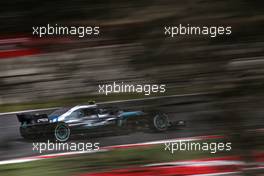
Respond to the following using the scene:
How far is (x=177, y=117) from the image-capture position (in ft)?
5.91

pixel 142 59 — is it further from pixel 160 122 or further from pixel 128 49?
pixel 160 122

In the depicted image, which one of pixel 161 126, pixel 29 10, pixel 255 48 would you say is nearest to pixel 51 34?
pixel 29 10

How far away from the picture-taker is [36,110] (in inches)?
67.6

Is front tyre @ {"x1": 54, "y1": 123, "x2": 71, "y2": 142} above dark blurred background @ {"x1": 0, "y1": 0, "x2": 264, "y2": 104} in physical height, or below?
below

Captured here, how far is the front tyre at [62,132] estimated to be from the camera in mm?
1791

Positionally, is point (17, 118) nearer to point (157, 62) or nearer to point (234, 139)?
point (157, 62)

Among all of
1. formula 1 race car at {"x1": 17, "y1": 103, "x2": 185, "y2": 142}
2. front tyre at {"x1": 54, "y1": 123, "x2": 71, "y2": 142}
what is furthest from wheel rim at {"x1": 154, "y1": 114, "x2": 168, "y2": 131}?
front tyre at {"x1": 54, "y1": 123, "x2": 71, "y2": 142}

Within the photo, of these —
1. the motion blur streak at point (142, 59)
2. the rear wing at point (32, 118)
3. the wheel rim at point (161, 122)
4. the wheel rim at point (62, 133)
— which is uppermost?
the motion blur streak at point (142, 59)

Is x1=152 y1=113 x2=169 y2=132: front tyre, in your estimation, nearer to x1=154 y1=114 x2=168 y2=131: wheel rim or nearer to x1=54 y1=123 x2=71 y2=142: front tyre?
x1=154 y1=114 x2=168 y2=131: wheel rim

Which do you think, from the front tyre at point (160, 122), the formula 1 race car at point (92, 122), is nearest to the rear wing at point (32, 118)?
the formula 1 race car at point (92, 122)

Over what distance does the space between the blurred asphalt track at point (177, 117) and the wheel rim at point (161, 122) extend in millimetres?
17

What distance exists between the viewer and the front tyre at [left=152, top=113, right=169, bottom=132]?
5.70ft

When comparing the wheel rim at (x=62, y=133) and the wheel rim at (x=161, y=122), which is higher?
the wheel rim at (x=161, y=122)

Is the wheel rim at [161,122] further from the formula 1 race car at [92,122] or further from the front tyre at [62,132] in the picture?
the front tyre at [62,132]
